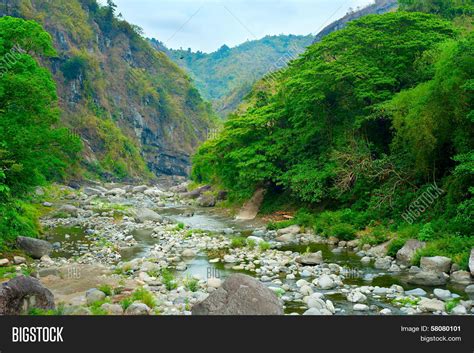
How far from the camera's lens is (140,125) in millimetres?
99250

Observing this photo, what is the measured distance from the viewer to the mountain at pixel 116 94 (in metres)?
83.4

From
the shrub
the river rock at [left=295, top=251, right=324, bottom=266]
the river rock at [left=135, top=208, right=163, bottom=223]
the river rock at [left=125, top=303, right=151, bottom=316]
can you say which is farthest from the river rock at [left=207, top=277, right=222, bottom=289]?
the river rock at [left=135, top=208, right=163, bottom=223]

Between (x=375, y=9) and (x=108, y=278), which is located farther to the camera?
(x=375, y=9)

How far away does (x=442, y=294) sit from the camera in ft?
36.2

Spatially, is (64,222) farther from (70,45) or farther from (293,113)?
(70,45)

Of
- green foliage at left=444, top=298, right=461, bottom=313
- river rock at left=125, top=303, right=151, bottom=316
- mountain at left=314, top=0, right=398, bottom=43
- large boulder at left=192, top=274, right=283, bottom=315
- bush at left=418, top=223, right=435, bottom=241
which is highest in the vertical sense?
mountain at left=314, top=0, right=398, bottom=43

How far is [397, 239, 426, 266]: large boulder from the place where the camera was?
48.6ft

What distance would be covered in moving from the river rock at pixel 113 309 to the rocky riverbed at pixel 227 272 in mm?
20

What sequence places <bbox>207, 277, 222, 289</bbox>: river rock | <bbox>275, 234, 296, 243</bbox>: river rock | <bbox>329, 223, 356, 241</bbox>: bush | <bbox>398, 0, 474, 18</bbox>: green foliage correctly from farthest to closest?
<bbox>398, 0, 474, 18</bbox>: green foliage < <bbox>275, 234, 296, 243</bbox>: river rock < <bbox>329, 223, 356, 241</bbox>: bush < <bbox>207, 277, 222, 289</bbox>: river rock

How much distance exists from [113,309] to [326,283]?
5.60 metres

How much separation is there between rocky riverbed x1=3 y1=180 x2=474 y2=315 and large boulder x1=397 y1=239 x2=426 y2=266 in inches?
1.3

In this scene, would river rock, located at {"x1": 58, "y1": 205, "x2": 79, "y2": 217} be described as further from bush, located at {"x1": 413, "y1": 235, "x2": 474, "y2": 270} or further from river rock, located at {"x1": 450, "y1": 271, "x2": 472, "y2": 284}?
river rock, located at {"x1": 450, "y1": 271, "x2": 472, "y2": 284}
